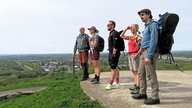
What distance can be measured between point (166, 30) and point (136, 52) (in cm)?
221

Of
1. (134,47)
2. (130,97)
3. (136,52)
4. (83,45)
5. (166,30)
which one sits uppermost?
(166,30)

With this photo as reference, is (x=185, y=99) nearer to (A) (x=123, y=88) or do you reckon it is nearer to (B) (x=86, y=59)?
(A) (x=123, y=88)

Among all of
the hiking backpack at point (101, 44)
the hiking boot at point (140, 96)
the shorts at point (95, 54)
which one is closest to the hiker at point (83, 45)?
the shorts at point (95, 54)

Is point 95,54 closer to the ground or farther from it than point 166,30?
closer to the ground

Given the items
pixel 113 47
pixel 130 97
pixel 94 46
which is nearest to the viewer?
pixel 130 97

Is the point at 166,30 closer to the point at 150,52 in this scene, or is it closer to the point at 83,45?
the point at 150,52

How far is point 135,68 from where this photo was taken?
8945 millimetres

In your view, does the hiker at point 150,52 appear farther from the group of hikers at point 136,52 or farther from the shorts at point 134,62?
the shorts at point 134,62

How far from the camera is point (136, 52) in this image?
29.3 ft

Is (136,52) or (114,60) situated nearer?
(136,52)

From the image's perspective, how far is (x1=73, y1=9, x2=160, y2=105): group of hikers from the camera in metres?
7.09

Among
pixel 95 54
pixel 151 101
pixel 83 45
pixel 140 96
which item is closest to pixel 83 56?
pixel 83 45

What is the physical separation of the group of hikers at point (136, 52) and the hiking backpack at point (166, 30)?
112 millimetres

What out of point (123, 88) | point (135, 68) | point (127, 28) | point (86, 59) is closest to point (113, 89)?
point (123, 88)
